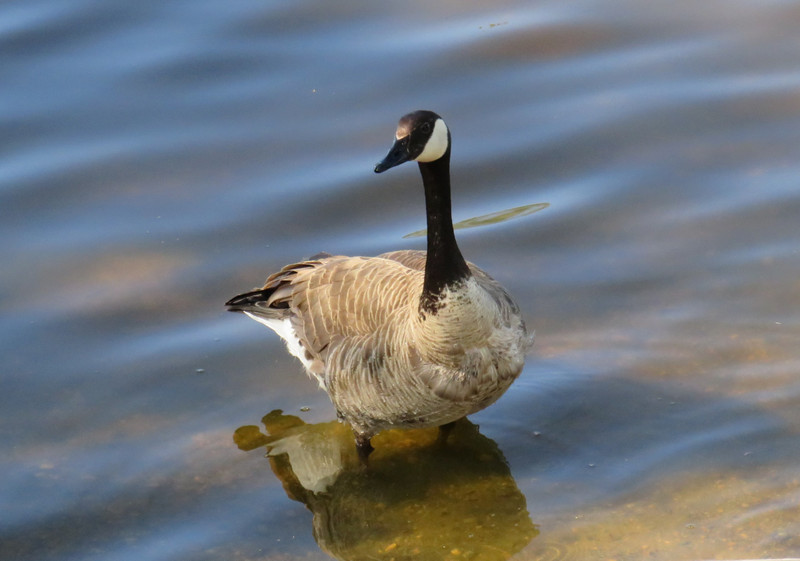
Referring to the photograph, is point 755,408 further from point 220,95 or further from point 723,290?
point 220,95

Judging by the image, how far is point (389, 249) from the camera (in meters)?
7.93

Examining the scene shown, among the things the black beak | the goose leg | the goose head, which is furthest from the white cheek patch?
the goose leg

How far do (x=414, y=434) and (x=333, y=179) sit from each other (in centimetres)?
301

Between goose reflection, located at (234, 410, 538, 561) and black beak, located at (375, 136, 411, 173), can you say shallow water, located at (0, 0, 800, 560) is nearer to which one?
goose reflection, located at (234, 410, 538, 561)

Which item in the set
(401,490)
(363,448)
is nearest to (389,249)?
(363,448)

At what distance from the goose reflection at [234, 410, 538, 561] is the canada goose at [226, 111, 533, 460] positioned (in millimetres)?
241

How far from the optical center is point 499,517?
5.51 meters

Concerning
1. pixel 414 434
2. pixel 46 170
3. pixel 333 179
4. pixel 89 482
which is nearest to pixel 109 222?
pixel 46 170

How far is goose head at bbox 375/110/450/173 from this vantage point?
5.33m

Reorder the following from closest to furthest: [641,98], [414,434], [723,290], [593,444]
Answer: [593,444]
[414,434]
[723,290]
[641,98]

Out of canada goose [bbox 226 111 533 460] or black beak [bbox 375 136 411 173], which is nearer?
black beak [bbox 375 136 411 173]

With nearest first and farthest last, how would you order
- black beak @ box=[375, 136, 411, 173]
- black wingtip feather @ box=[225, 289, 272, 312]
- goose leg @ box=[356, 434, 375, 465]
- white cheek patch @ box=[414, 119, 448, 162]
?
black beak @ box=[375, 136, 411, 173] < white cheek patch @ box=[414, 119, 448, 162] < goose leg @ box=[356, 434, 375, 465] < black wingtip feather @ box=[225, 289, 272, 312]

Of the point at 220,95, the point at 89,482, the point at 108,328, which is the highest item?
the point at 220,95

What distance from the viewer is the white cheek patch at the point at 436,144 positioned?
5430mm
